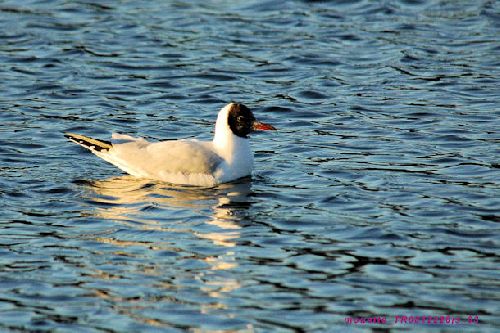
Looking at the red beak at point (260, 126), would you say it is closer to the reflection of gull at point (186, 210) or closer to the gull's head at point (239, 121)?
the gull's head at point (239, 121)

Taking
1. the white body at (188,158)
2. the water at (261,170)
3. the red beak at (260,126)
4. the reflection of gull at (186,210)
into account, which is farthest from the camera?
the red beak at (260,126)

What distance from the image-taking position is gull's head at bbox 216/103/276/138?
14336 mm

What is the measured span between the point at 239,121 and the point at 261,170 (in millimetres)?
683

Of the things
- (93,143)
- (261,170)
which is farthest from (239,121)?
(93,143)

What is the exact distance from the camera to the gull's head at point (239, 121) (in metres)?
14.3

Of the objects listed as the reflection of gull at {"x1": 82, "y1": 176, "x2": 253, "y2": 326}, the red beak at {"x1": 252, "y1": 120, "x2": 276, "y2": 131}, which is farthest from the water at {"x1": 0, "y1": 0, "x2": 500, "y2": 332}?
the red beak at {"x1": 252, "y1": 120, "x2": 276, "y2": 131}

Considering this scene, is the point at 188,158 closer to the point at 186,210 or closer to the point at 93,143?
the point at 186,210

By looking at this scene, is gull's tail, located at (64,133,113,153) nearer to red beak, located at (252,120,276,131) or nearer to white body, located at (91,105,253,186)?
white body, located at (91,105,253,186)

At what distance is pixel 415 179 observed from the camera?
44.9ft

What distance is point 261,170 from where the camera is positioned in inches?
573

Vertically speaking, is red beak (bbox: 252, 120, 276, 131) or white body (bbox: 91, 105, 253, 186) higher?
red beak (bbox: 252, 120, 276, 131)

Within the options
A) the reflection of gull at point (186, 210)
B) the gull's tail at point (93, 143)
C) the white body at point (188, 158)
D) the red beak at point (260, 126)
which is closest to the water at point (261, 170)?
the reflection of gull at point (186, 210)

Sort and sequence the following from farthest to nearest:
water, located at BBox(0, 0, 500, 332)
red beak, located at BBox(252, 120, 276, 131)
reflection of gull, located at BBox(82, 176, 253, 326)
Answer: red beak, located at BBox(252, 120, 276, 131) < reflection of gull, located at BBox(82, 176, 253, 326) < water, located at BBox(0, 0, 500, 332)

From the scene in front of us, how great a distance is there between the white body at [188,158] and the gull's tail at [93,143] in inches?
2.1
